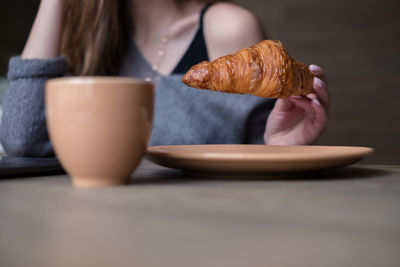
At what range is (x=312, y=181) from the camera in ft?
1.41

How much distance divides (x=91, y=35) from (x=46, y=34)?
158 millimetres

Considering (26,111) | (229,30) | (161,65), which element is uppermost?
(229,30)

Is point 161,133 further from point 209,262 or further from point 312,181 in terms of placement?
point 209,262

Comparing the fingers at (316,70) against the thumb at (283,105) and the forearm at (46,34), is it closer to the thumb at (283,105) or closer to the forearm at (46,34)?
the thumb at (283,105)

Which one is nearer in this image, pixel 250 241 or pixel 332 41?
pixel 250 241

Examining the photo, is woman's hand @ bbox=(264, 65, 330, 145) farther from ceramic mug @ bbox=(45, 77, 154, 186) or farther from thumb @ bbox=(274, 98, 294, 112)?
ceramic mug @ bbox=(45, 77, 154, 186)

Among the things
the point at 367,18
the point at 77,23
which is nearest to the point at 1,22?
the point at 77,23

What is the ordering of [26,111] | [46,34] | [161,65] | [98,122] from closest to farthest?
1. [98,122]
2. [26,111]
3. [46,34]
4. [161,65]

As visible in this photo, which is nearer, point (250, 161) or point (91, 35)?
point (250, 161)

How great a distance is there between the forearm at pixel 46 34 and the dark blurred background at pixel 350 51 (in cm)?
171

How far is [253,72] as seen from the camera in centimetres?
56

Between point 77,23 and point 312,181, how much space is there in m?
1.05

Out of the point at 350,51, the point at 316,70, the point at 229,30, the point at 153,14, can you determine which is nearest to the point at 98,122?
the point at 316,70

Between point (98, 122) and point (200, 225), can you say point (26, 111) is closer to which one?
point (98, 122)
